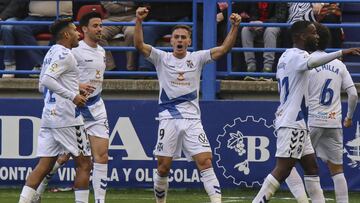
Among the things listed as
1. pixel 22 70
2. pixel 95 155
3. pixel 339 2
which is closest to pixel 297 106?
pixel 95 155

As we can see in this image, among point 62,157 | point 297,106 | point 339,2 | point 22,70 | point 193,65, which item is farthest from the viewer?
point 22,70

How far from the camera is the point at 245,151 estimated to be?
56.1ft

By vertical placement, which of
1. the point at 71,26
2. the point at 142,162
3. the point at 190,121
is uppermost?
the point at 71,26

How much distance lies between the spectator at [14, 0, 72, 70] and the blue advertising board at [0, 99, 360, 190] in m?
1.27

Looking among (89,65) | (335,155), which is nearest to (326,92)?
(335,155)

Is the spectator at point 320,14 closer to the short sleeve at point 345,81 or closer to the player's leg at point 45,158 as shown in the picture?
the short sleeve at point 345,81

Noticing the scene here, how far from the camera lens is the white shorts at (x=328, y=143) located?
1395 cm

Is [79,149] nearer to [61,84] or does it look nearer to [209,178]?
[61,84]

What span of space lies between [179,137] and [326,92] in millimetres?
1898

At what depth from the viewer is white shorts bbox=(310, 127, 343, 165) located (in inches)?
549

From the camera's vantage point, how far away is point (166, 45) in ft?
60.0

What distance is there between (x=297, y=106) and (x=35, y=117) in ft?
18.3

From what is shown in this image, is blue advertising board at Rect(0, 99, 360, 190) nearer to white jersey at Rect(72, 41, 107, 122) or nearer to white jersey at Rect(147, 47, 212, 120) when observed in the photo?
white jersey at Rect(72, 41, 107, 122)

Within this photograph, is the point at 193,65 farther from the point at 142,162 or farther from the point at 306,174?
the point at 142,162
